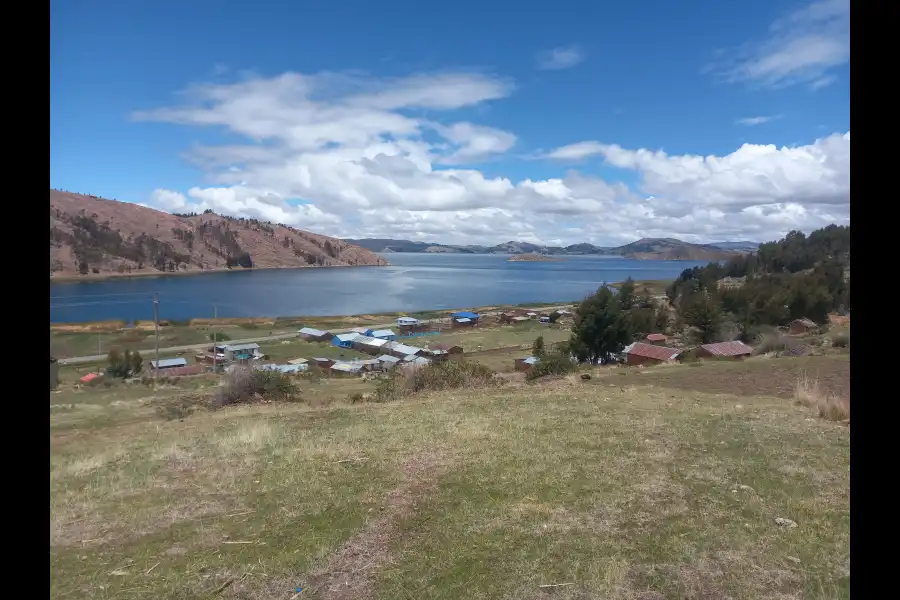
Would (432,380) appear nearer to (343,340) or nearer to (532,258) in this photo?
(343,340)

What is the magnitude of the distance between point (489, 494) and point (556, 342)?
16.8m

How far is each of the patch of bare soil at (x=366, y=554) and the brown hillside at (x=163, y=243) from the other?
6.12ft

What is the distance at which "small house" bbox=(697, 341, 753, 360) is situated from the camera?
1488 cm

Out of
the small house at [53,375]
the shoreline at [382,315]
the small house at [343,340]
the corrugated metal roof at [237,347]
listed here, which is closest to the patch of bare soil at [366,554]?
the small house at [53,375]

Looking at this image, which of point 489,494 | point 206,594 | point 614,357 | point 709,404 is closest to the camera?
point 206,594

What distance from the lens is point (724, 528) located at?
10.4 feet

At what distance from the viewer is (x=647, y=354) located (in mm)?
17312

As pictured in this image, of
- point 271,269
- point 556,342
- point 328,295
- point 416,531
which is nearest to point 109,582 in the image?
point 416,531

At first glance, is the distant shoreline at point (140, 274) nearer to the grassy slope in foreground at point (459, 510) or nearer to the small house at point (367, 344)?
the grassy slope in foreground at point (459, 510)

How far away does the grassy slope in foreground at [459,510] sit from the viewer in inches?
103

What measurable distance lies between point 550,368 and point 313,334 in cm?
1227
